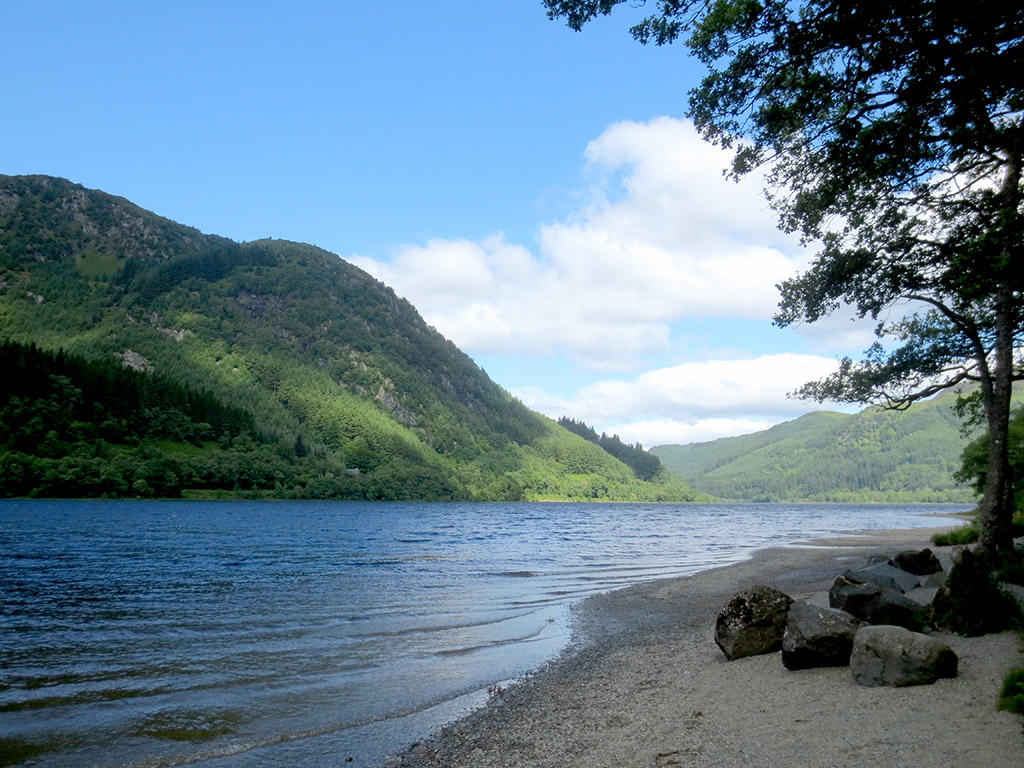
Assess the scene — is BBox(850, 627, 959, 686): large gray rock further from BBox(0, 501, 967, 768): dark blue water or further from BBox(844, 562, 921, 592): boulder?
BBox(844, 562, 921, 592): boulder

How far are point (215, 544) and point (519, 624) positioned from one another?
36219mm

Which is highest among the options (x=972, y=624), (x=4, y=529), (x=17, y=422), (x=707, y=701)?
(x=17, y=422)

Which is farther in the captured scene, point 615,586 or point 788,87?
point 615,586

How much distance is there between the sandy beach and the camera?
261 inches

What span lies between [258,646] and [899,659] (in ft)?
46.9

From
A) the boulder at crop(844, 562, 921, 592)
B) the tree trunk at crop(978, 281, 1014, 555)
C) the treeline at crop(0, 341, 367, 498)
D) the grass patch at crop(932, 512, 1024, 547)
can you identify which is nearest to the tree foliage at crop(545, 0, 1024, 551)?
the tree trunk at crop(978, 281, 1014, 555)

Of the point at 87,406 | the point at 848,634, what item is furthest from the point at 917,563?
the point at 87,406

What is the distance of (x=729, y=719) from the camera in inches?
334

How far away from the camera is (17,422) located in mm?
111250

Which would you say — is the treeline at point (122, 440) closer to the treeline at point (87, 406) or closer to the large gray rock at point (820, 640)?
the treeline at point (87, 406)

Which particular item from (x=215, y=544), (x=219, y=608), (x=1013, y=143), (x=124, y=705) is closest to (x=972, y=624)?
(x=1013, y=143)

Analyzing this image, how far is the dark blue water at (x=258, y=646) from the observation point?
959 centimetres

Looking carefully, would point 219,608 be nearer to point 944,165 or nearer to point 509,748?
point 509,748

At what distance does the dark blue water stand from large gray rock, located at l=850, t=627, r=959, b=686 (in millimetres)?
6492
